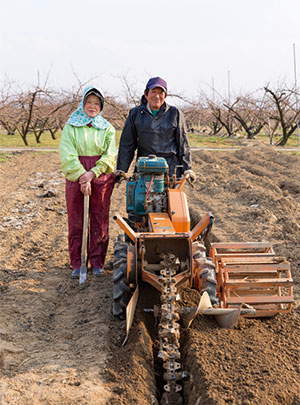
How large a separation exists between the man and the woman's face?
1.12 feet

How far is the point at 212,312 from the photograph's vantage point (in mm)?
3717

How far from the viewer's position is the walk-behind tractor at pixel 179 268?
149 inches

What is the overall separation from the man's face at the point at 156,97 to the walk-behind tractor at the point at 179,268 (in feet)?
2.17

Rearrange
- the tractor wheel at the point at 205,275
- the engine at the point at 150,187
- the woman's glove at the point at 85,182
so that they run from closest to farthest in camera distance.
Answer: the tractor wheel at the point at 205,275 → the engine at the point at 150,187 → the woman's glove at the point at 85,182

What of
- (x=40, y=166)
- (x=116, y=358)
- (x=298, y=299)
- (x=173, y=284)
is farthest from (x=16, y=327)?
(x=40, y=166)

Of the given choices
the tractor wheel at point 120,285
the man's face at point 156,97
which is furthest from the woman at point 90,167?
the tractor wheel at point 120,285

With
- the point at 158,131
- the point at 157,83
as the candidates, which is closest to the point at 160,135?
the point at 158,131

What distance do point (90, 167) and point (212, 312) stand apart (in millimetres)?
2193

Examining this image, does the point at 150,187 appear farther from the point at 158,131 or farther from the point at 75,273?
the point at 75,273

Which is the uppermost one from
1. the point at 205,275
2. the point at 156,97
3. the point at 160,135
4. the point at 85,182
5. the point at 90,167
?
the point at 156,97

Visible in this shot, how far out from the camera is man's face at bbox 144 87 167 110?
4.88m

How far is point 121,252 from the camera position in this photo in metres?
4.23

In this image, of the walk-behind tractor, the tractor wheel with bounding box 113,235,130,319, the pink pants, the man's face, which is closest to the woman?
the pink pants

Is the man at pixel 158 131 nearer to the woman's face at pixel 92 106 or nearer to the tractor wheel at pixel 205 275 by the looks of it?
the woman's face at pixel 92 106
